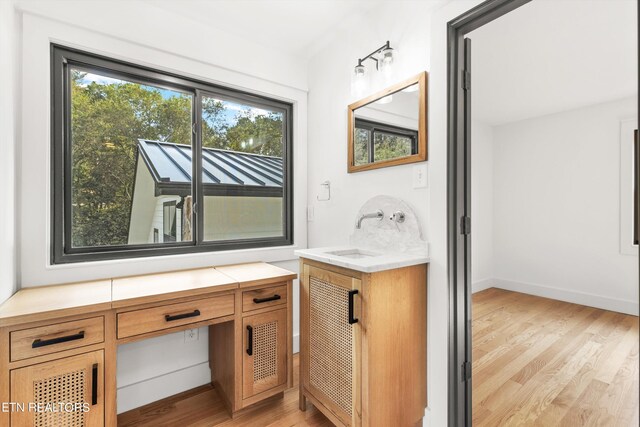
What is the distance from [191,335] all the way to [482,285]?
161 inches

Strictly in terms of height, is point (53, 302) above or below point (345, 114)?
below

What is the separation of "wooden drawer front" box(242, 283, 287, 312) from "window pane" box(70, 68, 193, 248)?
30.5 inches

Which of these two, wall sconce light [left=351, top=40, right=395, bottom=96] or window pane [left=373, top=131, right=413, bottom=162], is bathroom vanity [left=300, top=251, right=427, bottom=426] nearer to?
window pane [left=373, top=131, right=413, bottom=162]

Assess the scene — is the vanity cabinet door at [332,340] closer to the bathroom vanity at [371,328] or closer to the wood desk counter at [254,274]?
the bathroom vanity at [371,328]

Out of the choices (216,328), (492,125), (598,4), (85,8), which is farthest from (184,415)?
(492,125)

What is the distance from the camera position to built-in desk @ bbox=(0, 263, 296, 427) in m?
1.28

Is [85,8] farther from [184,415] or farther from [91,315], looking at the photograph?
[184,415]

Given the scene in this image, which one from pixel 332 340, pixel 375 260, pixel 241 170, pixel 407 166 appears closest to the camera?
pixel 375 260

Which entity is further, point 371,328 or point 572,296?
point 572,296

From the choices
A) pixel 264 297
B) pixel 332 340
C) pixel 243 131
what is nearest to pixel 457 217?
pixel 332 340

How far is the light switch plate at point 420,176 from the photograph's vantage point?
1.68m

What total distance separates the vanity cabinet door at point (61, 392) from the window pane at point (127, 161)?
789mm

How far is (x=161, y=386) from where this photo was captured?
201 centimetres

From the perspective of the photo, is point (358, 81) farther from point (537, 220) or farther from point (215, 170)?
point (537, 220)
